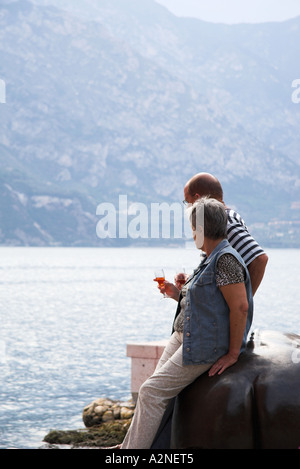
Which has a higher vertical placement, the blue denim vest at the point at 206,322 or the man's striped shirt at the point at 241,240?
the man's striped shirt at the point at 241,240

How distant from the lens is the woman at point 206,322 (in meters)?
4.49

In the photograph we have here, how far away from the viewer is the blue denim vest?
4.49 m

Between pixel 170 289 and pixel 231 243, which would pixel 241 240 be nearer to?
pixel 231 243

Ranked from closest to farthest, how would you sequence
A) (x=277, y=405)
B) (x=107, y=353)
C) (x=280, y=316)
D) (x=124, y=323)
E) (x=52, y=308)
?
(x=277, y=405)
(x=107, y=353)
(x=124, y=323)
(x=280, y=316)
(x=52, y=308)

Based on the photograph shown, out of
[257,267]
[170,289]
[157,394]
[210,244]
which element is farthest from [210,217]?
[157,394]

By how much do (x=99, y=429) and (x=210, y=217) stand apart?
755 cm

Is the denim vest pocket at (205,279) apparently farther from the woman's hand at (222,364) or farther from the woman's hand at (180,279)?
the woman's hand at (180,279)

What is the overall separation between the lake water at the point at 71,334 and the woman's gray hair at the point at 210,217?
2.53ft

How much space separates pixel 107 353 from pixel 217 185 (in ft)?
102

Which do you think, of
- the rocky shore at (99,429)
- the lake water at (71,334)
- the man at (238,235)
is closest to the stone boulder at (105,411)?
the rocky shore at (99,429)

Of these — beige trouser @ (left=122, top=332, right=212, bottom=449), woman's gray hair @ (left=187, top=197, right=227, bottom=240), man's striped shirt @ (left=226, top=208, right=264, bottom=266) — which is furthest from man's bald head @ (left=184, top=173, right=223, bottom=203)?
beige trouser @ (left=122, top=332, right=212, bottom=449)

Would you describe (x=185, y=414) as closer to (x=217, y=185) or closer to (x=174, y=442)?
(x=174, y=442)
